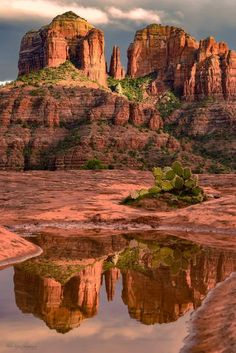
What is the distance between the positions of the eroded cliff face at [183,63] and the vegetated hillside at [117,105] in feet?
1.08

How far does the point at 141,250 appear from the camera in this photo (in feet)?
79.6

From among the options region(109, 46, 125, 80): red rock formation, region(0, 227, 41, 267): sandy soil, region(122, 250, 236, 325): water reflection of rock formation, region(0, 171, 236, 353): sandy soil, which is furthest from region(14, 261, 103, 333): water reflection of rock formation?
region(109, 46, 125, 80): red rock formation

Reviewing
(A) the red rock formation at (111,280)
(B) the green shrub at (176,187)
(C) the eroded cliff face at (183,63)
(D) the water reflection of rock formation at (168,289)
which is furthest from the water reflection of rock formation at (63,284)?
(C) the eroded cliff face at (183,63)

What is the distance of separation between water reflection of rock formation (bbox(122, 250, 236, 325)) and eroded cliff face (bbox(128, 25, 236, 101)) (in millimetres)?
133244

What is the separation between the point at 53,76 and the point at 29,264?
403 ft

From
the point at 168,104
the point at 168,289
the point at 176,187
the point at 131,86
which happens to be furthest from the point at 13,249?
the point at 131,86

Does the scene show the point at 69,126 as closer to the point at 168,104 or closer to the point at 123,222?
the point at 168,104

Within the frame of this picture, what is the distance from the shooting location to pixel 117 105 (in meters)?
119

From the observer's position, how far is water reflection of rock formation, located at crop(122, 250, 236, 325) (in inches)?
543

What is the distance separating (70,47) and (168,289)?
150 metres

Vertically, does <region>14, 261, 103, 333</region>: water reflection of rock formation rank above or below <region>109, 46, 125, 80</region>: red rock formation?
below

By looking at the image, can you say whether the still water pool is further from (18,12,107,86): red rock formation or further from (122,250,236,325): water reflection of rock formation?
(18,12,107,86): red rock formation

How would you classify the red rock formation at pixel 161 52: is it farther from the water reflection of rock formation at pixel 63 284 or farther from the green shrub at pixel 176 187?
the water reflection of rock formation at pixel 63 284

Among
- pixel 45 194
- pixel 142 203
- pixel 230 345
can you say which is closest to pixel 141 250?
pixel 230 345
